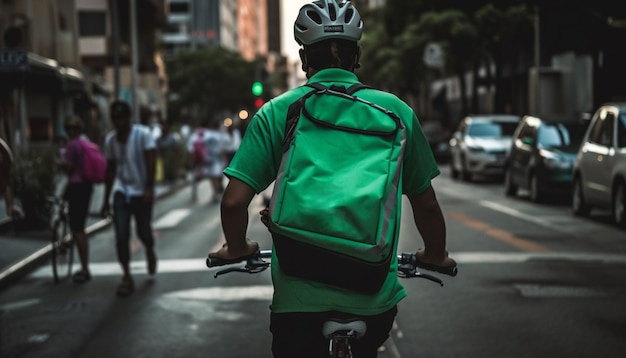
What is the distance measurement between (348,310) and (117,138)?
7067mm

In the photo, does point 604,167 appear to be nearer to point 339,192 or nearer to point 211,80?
point 339,192

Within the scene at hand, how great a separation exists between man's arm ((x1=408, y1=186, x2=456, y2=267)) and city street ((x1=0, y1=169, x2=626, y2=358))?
10.8 feet

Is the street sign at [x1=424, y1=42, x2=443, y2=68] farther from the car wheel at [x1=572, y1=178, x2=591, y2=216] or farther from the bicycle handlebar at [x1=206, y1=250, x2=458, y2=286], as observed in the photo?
the bicycle handlebar at [x1=206, y1=250, x2=458, y2=286]

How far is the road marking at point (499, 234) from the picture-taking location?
12617mm

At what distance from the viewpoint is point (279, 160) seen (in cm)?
329

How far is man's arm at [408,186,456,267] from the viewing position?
3.43m

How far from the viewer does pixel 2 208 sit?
19.2m

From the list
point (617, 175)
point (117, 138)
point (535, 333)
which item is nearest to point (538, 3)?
point (617, 175)

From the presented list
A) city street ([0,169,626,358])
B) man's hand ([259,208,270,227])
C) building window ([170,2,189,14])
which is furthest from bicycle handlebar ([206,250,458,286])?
building window ([170,2,189,14])

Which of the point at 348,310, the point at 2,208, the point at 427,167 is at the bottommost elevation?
the point at 2,208

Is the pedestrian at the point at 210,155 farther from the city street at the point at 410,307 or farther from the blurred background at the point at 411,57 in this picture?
the city street at the point at 410,307

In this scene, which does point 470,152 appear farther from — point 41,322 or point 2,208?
point 41,322

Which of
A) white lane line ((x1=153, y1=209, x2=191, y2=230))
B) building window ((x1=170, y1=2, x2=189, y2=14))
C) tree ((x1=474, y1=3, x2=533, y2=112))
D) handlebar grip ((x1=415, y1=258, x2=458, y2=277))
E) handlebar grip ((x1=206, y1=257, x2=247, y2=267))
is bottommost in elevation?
white lane line ((x1=153, y1=209, x2=191, y2=230))

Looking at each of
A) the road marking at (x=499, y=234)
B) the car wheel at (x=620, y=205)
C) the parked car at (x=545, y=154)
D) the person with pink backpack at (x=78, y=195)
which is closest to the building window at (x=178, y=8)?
the parked car at (x=545, y=154)
